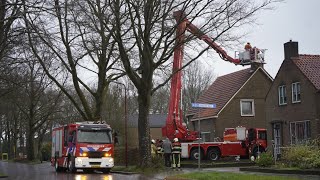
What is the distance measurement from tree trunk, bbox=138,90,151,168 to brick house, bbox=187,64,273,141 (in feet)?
62.9

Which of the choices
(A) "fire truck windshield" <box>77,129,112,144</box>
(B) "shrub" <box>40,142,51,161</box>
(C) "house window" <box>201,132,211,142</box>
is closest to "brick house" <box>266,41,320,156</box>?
(C) "house window" <box>201,132,211,142</box>

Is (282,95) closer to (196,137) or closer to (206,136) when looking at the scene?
(196,137)

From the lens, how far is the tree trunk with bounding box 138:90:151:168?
2708 cm

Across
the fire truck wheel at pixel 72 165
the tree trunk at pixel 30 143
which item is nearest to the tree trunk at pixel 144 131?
the fire truck wheel at pixel 72 165

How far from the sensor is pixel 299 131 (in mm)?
36469

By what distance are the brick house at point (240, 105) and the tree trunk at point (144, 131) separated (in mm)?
19178

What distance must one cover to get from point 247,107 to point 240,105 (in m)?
1.02

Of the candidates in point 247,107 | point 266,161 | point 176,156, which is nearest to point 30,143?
point 247,107

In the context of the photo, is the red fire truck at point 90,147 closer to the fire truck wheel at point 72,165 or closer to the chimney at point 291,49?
the fire truck wheel at point 72,165

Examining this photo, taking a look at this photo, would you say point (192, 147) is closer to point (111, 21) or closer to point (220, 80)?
point (111, 21)

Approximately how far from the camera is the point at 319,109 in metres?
34.1

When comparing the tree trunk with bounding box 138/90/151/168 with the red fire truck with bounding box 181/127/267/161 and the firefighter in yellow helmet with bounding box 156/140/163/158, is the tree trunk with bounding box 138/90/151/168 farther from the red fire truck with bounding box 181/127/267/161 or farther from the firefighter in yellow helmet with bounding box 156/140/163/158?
the red fire truck with bounding box 181/127/267/161

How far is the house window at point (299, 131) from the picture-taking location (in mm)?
35375

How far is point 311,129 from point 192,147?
8.37 m
